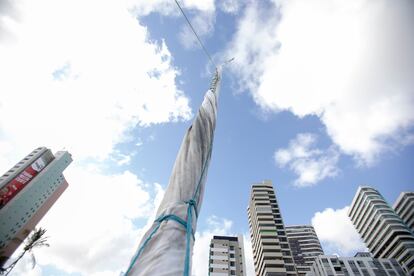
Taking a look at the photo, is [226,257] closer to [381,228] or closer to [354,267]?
[354,267]

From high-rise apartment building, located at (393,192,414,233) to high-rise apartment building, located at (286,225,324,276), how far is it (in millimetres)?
24576

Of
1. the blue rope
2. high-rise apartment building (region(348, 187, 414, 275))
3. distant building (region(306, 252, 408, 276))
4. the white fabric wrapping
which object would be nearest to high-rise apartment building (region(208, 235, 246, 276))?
distant building (region(306, 252, 408, 276))

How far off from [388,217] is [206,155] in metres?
75.9

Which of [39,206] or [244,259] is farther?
[39,206]

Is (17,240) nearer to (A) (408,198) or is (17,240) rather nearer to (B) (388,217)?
(B) (388,217)

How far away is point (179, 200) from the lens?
182cm

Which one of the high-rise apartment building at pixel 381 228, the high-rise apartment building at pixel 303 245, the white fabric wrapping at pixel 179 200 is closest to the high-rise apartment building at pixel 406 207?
the high-rise apartment building at pixel 381 228

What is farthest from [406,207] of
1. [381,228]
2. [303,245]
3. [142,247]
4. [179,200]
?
[142,247]

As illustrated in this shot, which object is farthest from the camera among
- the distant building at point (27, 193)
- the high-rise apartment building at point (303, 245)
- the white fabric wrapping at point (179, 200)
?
the high-rise apartment building at point (303, 245)

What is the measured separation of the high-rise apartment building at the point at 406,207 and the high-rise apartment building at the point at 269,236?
112 feet

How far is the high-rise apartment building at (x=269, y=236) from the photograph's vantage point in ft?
153

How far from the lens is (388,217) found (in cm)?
5856

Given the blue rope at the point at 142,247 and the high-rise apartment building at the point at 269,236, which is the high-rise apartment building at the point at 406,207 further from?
the blue rope at the point at 142,247

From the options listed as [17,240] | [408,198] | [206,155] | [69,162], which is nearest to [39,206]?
[17,240]
